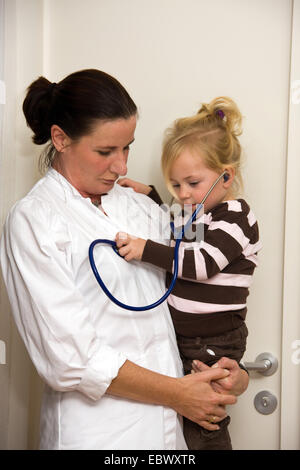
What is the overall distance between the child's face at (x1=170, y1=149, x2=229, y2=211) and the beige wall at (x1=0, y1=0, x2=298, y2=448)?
23 cm

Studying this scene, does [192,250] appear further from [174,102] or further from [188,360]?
[174,102]

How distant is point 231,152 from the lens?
60.9 inches

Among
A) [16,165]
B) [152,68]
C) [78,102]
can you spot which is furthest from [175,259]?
[152,68]

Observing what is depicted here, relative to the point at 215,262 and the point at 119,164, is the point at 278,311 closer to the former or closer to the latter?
the point at 215,262

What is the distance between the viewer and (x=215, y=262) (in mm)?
1394

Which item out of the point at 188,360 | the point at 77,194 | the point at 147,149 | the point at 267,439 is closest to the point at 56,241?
the point at 77,194

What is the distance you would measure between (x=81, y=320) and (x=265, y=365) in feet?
2.28

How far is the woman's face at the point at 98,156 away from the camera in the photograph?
1348 millimetres

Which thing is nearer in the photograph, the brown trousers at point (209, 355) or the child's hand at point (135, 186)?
the brown trousers at point (209, 355)

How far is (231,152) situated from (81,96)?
1.50ft

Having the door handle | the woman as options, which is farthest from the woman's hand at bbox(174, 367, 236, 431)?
the door handle

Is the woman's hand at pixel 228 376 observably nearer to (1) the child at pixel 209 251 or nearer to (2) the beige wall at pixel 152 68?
(1) the child at pixel 209 251

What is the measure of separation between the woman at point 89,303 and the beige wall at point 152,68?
1.06 ft

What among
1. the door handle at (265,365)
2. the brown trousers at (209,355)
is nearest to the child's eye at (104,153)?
the brown trousers at (209,355)
